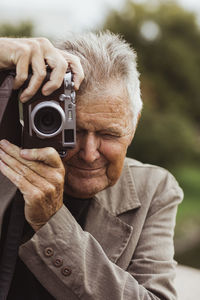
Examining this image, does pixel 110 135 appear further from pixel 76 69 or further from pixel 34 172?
pixel 34 172

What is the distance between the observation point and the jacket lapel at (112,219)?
202 centimetres

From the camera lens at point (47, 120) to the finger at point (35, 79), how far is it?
0.07 meters

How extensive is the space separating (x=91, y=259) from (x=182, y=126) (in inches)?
419

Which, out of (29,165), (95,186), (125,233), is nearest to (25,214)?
(29,165)

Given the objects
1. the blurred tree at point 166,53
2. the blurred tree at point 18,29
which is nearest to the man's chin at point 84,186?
the blurred tree at point 18,29

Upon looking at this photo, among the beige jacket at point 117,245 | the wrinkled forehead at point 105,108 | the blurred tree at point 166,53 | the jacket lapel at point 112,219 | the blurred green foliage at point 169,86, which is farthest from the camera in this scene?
the blurred tree at point 166,53

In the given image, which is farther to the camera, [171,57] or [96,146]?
[171,57]

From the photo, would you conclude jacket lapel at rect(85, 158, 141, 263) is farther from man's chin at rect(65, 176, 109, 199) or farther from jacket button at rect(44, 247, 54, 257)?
jacket button at rect(44, 247, 54, 257)

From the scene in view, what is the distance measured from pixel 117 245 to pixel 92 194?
0.82 feet

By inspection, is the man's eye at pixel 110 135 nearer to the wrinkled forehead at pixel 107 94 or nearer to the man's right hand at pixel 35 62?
the wrinkled forehead at pixel 107 94

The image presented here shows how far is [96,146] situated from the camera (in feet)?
6.25

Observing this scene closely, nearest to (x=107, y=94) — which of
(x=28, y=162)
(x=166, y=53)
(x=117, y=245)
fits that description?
(x=28, y=162)

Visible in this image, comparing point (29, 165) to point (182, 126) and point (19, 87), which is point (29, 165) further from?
point (182, 126)

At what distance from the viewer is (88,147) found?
1.86m
